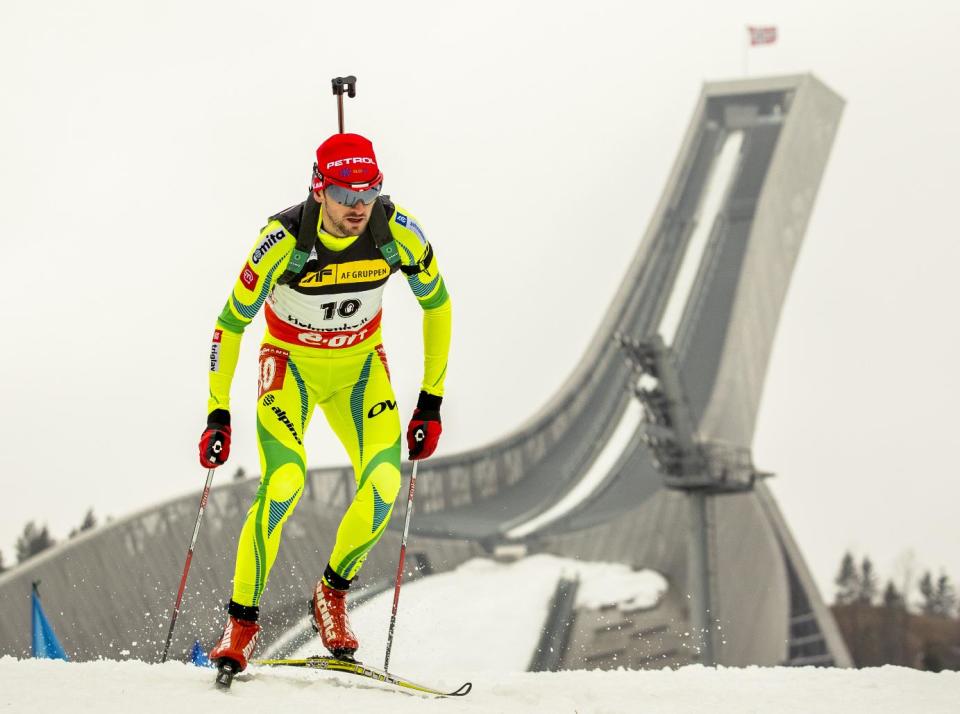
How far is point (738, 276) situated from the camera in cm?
4525

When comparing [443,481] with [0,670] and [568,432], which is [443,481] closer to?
[568,432]

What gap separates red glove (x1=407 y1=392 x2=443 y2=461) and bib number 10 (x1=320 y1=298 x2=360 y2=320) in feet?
2.10

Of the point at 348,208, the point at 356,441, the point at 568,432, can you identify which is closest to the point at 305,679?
the point at 356,441

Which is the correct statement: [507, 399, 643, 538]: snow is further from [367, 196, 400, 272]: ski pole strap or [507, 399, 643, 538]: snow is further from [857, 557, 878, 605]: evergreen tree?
[857, 557, 878, 605]: evergreen tree

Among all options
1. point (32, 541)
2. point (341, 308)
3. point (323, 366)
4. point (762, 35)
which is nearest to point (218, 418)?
point (323, 366)

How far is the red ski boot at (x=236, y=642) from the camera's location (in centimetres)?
580

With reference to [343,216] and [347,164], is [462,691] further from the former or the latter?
[347,164]

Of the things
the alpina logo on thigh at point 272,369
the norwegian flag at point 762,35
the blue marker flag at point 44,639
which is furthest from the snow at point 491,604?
the norwegian flag at point 762,35

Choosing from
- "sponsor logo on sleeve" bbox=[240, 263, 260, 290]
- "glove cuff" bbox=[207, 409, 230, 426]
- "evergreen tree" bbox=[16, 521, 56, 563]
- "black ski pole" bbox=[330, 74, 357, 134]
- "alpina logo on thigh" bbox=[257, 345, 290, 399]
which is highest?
"black ski pole" bbox=[330, 74, 357, 134]

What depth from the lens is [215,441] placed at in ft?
20.2

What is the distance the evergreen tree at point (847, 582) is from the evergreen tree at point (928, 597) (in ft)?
13.7

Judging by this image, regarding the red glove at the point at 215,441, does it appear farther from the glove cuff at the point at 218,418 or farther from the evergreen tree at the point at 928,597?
the evergreen tree at the point at 928,597

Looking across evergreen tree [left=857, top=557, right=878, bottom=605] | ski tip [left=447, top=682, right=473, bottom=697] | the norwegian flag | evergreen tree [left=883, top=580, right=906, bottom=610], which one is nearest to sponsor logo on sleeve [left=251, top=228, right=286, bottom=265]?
ski tip [left=447, top=682, right=473, bottom=697]

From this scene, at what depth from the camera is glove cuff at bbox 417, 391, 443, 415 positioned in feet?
22.6
